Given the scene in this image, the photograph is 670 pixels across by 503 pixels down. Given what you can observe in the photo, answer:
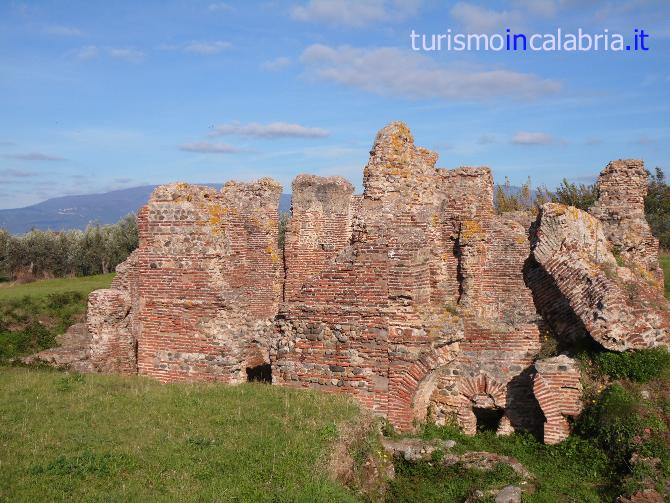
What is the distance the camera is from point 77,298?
89.1 ft

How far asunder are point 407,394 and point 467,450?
1.74 meters

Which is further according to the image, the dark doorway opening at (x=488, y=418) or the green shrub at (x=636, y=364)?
the dark doorway opening at (x=488, y=418)

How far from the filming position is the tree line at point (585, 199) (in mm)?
41406

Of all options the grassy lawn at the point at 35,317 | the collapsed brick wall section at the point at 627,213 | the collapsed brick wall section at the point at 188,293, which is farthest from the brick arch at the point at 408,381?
the grassy lawn at the point at 35,317

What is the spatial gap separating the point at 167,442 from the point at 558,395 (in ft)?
20.7

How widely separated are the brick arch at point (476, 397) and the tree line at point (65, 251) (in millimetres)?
39244

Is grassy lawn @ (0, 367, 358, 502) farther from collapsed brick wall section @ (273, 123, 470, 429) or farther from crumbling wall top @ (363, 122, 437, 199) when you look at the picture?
crumbling wall top @ (363, 122, 437, 199)

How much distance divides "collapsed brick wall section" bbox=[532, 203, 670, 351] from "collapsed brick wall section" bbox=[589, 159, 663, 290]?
340 centimetres

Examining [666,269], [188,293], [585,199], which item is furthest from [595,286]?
[585,199]

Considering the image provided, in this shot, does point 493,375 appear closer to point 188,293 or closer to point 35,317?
point 188,293

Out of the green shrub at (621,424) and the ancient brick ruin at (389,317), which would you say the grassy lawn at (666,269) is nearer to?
the ancient brick ruin at (389,317)

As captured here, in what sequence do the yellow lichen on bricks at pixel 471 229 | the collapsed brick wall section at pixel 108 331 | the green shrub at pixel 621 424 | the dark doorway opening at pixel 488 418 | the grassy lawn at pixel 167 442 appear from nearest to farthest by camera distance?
the grassy lawn at pixel 167 442 < the green shrub at pixel 621 424 < the dark doorway opening at pixel 488 418 < the collapsed brick wall section at pixel 108 331 < the yellow lichen on bricks at pixel 471 229

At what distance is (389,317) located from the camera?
8.91 meters

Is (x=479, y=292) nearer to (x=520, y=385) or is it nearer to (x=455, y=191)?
(x=455, y=191)
